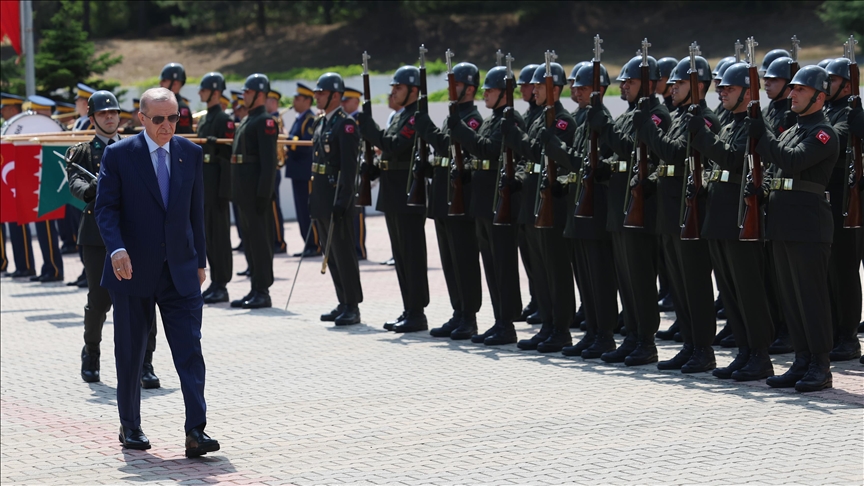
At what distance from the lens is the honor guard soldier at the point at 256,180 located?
12547 mm

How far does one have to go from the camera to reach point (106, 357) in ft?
34.1

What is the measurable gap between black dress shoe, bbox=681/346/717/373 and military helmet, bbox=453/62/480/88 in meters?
2.94

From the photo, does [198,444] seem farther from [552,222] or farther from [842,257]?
[842,257]

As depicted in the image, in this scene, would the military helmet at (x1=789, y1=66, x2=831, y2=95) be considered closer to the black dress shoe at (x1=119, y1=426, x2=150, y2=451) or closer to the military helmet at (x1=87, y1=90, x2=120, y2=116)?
the black dress shoe at (x1=119, y1=426, x2=150, y2=451)

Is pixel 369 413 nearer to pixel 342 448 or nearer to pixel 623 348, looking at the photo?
pixel 342 448

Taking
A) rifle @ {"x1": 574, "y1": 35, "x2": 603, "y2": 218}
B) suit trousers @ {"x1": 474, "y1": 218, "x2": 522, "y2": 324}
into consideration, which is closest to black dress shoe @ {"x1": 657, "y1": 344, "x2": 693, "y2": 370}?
rifle @ {"x1": 574, "y1": 35, "x2": 603, "y2": 218}

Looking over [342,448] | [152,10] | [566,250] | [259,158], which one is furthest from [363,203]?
[152,10]

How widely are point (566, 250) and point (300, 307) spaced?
4037mm

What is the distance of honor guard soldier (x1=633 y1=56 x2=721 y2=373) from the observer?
28.1ft

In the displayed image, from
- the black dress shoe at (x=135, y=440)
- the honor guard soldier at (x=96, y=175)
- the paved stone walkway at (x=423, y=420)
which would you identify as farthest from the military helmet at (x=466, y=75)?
the black dress shoe at (x=135, y=440)

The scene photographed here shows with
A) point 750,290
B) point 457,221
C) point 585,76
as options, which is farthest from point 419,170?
point 750,290

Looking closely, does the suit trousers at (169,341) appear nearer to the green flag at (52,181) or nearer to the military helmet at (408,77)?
the military helmet at (408,77)

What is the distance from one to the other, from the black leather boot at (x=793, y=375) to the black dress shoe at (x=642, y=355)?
1138mm

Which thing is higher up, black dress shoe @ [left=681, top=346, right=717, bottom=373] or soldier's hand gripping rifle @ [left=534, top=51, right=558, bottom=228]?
soldier's hand gripping rifle @ [left=534, top=51, right=558, bottom=228]
